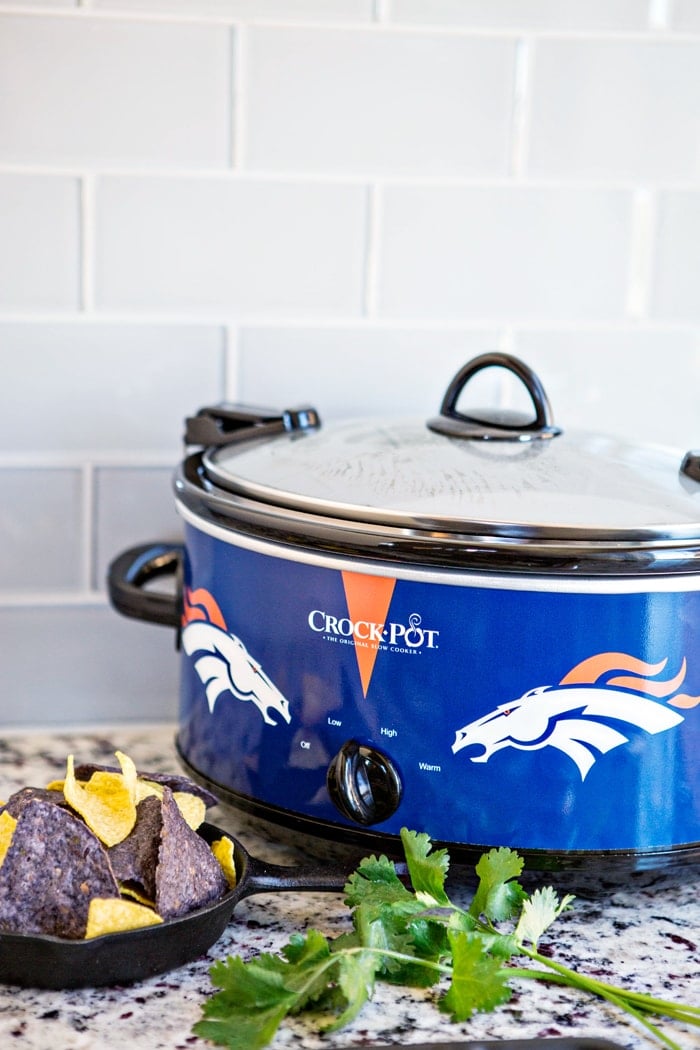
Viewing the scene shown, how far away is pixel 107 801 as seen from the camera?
0.74 meters

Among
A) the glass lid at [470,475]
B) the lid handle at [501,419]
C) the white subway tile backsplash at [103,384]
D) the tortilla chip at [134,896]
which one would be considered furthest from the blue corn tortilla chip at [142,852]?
the white subway tile backsplash at [103,384]

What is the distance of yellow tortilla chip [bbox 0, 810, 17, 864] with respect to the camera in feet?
2.21

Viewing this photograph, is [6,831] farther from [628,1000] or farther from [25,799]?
[628,1000]

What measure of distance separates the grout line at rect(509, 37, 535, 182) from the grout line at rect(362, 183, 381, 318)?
0.13 m

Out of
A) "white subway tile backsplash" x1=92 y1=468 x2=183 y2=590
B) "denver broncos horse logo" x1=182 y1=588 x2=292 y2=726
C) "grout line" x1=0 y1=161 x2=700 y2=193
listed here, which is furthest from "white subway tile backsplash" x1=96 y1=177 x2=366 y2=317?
"denver broncos horse logo" x1=182 y1=588 x2=292 y2=726

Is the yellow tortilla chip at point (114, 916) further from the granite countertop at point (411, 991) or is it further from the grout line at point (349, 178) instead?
the grout line at point (349, 178)

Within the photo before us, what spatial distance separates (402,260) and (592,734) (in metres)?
0.54

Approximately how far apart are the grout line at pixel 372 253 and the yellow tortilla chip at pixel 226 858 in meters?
0.54

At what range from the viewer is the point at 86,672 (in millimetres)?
1141

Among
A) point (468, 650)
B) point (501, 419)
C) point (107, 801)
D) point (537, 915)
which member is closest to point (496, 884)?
point (537, 915)

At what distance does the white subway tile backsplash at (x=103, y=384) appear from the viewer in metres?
1.07

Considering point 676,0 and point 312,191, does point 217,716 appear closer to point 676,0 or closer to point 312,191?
point 312,191

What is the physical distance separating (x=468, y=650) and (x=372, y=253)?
19.8 inches

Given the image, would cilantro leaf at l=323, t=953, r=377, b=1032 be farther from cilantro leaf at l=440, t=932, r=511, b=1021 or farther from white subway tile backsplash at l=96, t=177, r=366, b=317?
white subway tile backsplash at l=96, t=177, r=366, b=317
